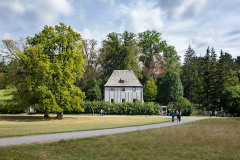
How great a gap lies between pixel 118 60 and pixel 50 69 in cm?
2917

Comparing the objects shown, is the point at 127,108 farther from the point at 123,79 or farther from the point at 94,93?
the point at 94,93

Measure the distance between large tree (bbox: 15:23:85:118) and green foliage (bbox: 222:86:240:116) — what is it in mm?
33850

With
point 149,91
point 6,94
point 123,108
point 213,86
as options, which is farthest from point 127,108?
point 213,86

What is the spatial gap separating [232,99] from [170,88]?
49.9ft

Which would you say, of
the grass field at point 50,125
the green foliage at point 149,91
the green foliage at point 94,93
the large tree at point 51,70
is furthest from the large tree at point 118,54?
the grass field at point 50,125

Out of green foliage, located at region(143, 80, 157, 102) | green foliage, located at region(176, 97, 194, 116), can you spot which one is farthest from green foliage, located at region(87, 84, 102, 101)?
green foliage, located at region(176, 97, 194, 116)

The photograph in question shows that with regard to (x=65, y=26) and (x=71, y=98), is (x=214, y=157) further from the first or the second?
(x=65, y=26)

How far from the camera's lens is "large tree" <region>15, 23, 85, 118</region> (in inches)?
1277

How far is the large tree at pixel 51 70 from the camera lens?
32438mm

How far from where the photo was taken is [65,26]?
35719 millimetres

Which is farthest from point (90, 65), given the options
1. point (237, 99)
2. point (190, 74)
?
point (237, 99)

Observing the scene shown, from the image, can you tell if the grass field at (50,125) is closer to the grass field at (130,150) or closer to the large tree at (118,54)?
the grass field at (130,150)

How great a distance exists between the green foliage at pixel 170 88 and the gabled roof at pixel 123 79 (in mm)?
9000

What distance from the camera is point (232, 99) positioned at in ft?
159
